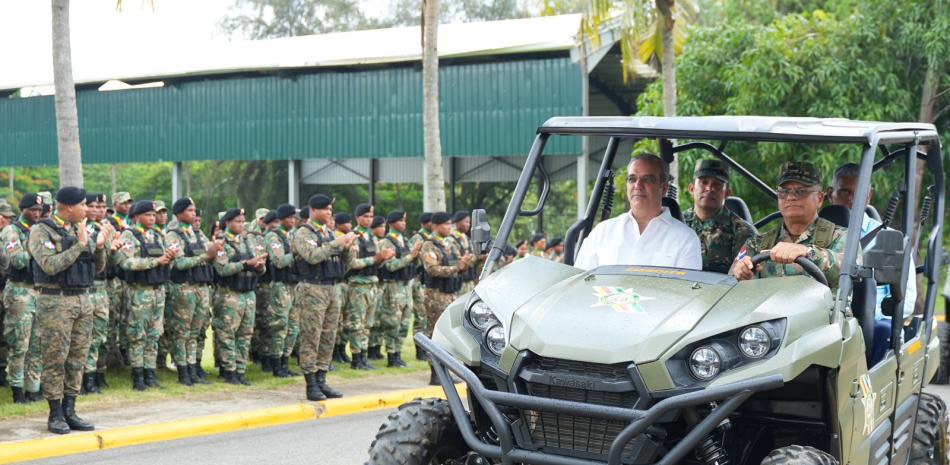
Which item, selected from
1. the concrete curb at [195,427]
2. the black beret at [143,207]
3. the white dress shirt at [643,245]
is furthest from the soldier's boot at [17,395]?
the white dress shirt at [643,245]

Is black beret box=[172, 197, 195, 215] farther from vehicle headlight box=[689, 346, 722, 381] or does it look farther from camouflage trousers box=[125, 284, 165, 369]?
vehicle headlight box=[689, 346, 722, 381]

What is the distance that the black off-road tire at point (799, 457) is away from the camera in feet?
15.5

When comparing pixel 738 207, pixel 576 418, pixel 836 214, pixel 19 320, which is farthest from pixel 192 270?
pixel 576 418

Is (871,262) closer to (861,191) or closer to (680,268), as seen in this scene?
(861,191)

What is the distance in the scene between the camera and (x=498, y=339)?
5160 millimetres

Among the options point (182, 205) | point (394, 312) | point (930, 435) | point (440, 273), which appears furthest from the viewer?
point (394, 312)

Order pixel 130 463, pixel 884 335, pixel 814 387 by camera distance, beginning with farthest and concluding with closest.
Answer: pixel 130 463 → pixel 884 335 → pixel 814 387

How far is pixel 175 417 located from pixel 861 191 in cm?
698

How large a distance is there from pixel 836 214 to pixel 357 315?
8.32 m

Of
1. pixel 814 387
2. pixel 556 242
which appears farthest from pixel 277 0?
pixel 814 387

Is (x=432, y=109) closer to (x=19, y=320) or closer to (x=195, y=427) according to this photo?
(x=19, y=320)

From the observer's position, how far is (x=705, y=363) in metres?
4.78

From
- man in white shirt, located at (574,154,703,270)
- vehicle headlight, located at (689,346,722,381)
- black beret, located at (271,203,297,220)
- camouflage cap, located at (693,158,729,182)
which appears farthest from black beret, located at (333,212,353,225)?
vehicle headlight, located at (689,346,722,381)

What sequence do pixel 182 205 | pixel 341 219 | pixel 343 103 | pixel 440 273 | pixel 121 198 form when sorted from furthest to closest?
pixel 343 103, pixel 440 273, pixel 341 219, pixel 121 198, pixel 182 205
